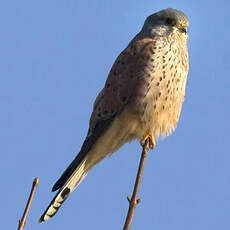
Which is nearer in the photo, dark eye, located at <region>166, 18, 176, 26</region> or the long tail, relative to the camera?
the long tail

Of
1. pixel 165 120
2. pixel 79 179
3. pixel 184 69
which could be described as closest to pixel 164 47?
pixel 184 69

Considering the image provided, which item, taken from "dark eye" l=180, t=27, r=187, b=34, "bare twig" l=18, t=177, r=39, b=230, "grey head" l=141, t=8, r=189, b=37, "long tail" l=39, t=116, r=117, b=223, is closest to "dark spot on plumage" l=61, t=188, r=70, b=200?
"long tail" l=39, t=116, r=117, b=223

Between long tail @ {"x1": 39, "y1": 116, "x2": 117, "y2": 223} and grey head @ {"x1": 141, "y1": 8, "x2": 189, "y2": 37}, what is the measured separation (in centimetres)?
84

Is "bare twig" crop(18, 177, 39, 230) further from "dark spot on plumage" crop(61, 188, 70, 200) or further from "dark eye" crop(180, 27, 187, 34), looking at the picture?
"dark eye" crop(180, 27, 187, 34)

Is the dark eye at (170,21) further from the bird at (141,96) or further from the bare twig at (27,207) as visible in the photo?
the bare twig at (27,207)

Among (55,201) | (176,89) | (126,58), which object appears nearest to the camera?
(55,201)

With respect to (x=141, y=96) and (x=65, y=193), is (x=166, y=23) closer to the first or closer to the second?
(x=141, y=96)

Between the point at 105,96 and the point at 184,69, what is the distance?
0.71 metres

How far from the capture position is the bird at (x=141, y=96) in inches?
166

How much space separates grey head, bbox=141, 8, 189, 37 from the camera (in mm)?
4427

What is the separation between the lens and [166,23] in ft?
14.8

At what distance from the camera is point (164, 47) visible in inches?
171

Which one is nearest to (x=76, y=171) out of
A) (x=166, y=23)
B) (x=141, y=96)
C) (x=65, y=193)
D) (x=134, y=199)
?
(x=65, y=193)

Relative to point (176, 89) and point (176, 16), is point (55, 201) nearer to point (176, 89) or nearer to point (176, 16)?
point (176, 89)
